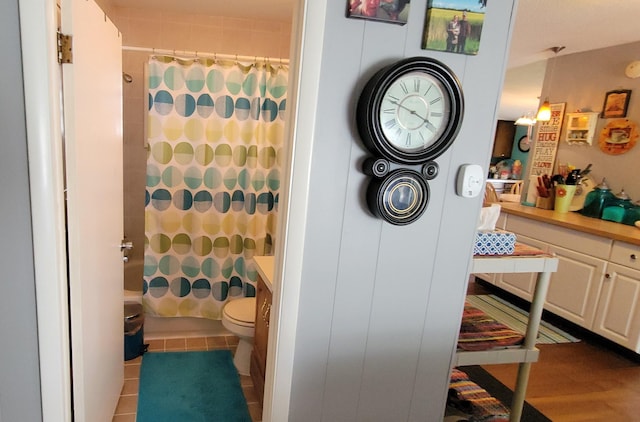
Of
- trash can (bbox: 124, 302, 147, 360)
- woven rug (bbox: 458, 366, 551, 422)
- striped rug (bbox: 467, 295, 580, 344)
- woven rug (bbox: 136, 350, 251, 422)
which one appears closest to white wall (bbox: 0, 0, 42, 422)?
woven rug (bbox: 136, 350, 251, 422)

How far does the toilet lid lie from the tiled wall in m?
0.90

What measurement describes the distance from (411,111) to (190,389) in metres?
1.94

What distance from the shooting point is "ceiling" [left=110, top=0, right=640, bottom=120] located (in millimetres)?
2516

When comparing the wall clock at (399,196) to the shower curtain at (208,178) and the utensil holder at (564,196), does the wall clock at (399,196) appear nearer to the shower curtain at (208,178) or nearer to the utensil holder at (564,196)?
the shower curtain at (208,178)

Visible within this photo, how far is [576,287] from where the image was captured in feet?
10.3

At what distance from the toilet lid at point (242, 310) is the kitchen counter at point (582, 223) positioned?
2559 millimetres

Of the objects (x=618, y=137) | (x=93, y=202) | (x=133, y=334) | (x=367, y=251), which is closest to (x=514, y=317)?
(x=618, y=137)

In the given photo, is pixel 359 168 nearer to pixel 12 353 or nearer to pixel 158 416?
pixel 12 353

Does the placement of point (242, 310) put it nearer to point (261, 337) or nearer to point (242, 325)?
point (242, 325)

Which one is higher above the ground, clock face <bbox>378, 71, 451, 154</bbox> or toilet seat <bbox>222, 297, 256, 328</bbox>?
clock face <bbox>378, 71, 451, 154</bbox>

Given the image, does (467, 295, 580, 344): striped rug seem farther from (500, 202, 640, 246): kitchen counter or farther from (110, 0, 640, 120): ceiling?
(110, 0, 640, 120): ceiling

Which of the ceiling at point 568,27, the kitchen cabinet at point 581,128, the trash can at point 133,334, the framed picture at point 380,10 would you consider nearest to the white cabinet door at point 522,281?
the kitchen cabinet at point 581,128

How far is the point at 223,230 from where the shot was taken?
2.70 meters

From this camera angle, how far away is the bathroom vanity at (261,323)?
76.7 inches
